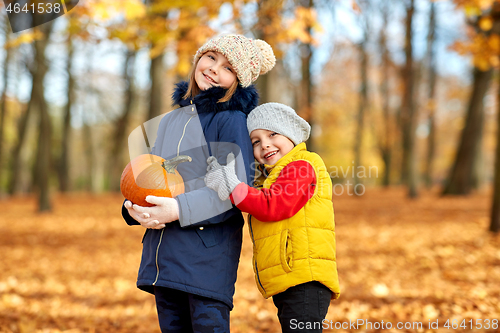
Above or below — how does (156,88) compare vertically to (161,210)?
above

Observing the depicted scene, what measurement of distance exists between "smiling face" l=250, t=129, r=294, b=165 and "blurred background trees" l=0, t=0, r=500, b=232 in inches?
101

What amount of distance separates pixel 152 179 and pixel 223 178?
0.34 metres

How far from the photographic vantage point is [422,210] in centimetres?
1114

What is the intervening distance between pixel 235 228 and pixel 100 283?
13.6 feet

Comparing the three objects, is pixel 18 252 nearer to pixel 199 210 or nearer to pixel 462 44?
pixel 199 210

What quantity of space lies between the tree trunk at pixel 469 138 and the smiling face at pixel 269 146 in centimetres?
1242

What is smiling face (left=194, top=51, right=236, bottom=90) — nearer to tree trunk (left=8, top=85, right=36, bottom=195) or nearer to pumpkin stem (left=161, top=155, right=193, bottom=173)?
pumpkin stem (left=161, top=155, right=193, bottom=173)

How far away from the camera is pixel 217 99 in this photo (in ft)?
6.61

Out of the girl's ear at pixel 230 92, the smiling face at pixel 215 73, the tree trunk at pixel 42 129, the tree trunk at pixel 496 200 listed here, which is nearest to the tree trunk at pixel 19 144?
the tree trunk at pixel 42 129

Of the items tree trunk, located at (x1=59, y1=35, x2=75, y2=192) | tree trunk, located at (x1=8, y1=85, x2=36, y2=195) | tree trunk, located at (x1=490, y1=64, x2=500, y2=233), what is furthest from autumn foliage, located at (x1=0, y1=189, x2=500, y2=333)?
tree trunk, located at (x1=59, y1=35, x2=75, y2=192)

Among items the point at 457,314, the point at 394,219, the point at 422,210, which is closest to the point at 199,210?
the point at 457,314

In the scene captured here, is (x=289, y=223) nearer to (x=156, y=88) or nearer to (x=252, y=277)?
(x=252, y=277)

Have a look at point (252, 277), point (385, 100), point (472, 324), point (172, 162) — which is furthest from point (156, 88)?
point (385, 100)

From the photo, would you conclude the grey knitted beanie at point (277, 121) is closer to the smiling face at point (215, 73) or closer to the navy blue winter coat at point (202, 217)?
the navy blue winter coat at point (202, 217)
